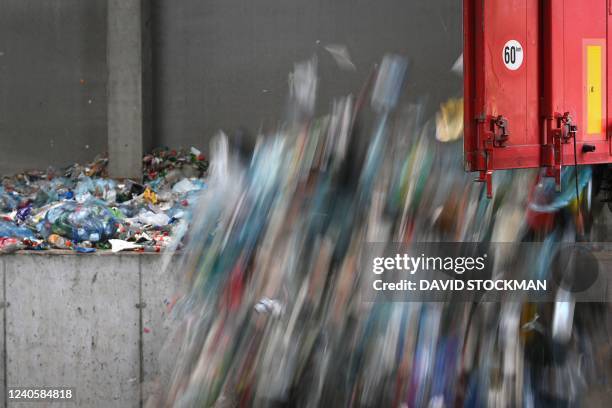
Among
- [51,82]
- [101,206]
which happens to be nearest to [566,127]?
[101,206]

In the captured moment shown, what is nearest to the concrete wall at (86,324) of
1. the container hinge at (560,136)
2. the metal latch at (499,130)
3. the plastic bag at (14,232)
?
the plastic bag at (14,232)

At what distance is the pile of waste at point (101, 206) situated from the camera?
5902 mm

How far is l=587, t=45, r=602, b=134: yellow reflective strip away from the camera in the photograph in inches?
158

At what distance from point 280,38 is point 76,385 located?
6.17 meters

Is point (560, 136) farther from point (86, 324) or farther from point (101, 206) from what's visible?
point (101, 206)

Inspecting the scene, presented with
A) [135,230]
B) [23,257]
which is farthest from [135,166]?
[23,257]

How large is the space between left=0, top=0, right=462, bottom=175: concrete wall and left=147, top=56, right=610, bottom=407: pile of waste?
457 centimetres

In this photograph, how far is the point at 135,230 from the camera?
6.27m

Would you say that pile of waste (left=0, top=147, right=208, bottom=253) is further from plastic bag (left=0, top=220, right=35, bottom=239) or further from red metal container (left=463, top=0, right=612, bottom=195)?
red metal container (left=463, top=0, right=612, bottom=195)

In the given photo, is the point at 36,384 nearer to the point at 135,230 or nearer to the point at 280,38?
the point at 135,230
